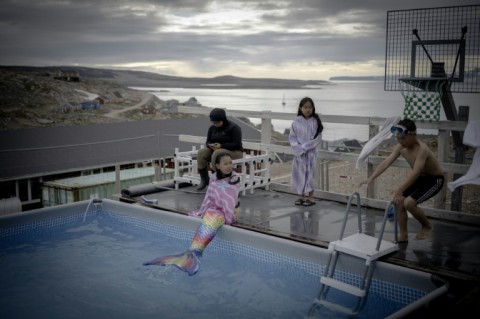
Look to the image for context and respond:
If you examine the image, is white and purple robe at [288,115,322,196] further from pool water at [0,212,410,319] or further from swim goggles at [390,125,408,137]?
swim goggles at [390,125,408,137]

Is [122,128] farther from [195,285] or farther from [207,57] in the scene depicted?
[195,285]

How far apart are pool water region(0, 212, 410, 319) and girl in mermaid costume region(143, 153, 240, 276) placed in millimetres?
126

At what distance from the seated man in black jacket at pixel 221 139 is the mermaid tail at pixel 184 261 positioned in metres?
1.95

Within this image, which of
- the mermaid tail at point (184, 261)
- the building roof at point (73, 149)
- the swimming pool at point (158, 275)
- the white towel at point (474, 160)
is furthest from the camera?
the building roof at point (73, 149)

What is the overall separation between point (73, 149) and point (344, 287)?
8.62 m

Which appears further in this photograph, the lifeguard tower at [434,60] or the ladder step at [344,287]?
the lifeguard tower at [434,60]

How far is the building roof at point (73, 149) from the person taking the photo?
10.0m

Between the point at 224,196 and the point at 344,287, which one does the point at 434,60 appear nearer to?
the point at 224,196

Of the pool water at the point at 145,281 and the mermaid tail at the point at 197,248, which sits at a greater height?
the mermaid tail at the point at 197,248

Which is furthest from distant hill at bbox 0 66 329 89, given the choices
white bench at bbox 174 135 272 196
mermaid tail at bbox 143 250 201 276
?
mermaid tail at bbox 143 250 201 276

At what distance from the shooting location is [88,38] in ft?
71.2

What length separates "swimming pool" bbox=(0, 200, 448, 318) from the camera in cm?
454

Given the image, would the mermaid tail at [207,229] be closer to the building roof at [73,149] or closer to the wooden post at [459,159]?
the wooden post at [459,159]

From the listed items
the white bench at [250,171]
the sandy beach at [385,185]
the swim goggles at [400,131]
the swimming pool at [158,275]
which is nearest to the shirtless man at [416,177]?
the swim goggles at [400,131]
